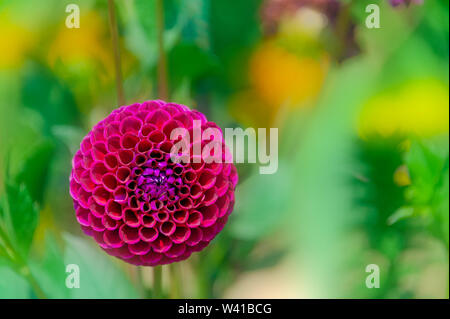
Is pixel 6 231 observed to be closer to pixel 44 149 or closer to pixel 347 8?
pixel 44 149

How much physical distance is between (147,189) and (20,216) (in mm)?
130

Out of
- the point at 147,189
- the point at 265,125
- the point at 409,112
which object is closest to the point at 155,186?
the point at 147,189

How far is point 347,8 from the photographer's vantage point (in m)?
0.46

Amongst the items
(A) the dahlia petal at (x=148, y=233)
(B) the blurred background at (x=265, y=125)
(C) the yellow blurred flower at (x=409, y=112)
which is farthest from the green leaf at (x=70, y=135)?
(C) the yellow blurred flower at (x=409, y=112)

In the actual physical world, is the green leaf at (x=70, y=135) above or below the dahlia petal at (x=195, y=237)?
above

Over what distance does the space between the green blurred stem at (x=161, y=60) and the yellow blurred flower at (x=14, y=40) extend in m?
0.11

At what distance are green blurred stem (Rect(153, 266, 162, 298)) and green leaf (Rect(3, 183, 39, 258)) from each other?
111 millimetres

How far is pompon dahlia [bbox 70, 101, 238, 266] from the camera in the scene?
16.0 inches

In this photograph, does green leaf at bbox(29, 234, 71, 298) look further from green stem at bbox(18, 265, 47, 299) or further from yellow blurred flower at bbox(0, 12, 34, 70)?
yellow blurred flower at bbox(0, 12, 34, 70)

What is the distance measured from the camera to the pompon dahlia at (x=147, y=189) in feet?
1.33

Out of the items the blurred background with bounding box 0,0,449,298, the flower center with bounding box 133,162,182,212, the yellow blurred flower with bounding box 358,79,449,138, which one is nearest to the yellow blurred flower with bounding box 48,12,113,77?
the blurred background with bounding box 0,0,449,298

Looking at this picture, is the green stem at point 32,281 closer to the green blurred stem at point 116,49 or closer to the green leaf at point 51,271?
the green leaf at point 51,271
